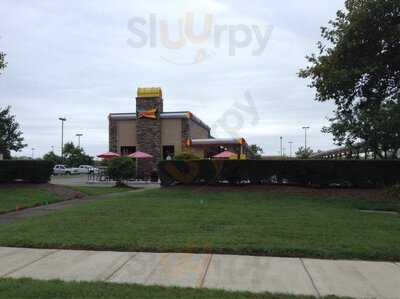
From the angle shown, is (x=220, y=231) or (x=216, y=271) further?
(x=220, y=231)

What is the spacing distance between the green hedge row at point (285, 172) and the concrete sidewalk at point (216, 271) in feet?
44.6

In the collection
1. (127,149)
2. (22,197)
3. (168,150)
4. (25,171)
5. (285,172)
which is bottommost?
(22,197)

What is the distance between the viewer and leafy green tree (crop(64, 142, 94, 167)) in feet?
285

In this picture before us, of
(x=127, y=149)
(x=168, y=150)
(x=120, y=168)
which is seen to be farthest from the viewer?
(x=127, y=149)

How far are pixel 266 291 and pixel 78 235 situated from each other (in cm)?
501

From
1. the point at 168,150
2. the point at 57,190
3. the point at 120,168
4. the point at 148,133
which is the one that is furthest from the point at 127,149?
the point at 57,190

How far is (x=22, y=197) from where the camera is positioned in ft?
64.1

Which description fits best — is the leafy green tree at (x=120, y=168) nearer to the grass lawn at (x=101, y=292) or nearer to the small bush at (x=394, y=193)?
the small bush at (x=394, y=193)

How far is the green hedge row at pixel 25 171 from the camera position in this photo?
2412cm

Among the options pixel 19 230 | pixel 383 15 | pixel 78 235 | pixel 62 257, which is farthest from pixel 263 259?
pixel 383 15

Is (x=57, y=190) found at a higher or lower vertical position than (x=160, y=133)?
lower

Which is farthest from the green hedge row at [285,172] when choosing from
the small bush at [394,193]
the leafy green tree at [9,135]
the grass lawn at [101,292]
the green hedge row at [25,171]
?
the leafy green tree at [9,135]

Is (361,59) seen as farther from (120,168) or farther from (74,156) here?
(74,156)

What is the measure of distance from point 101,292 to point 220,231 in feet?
15.0
